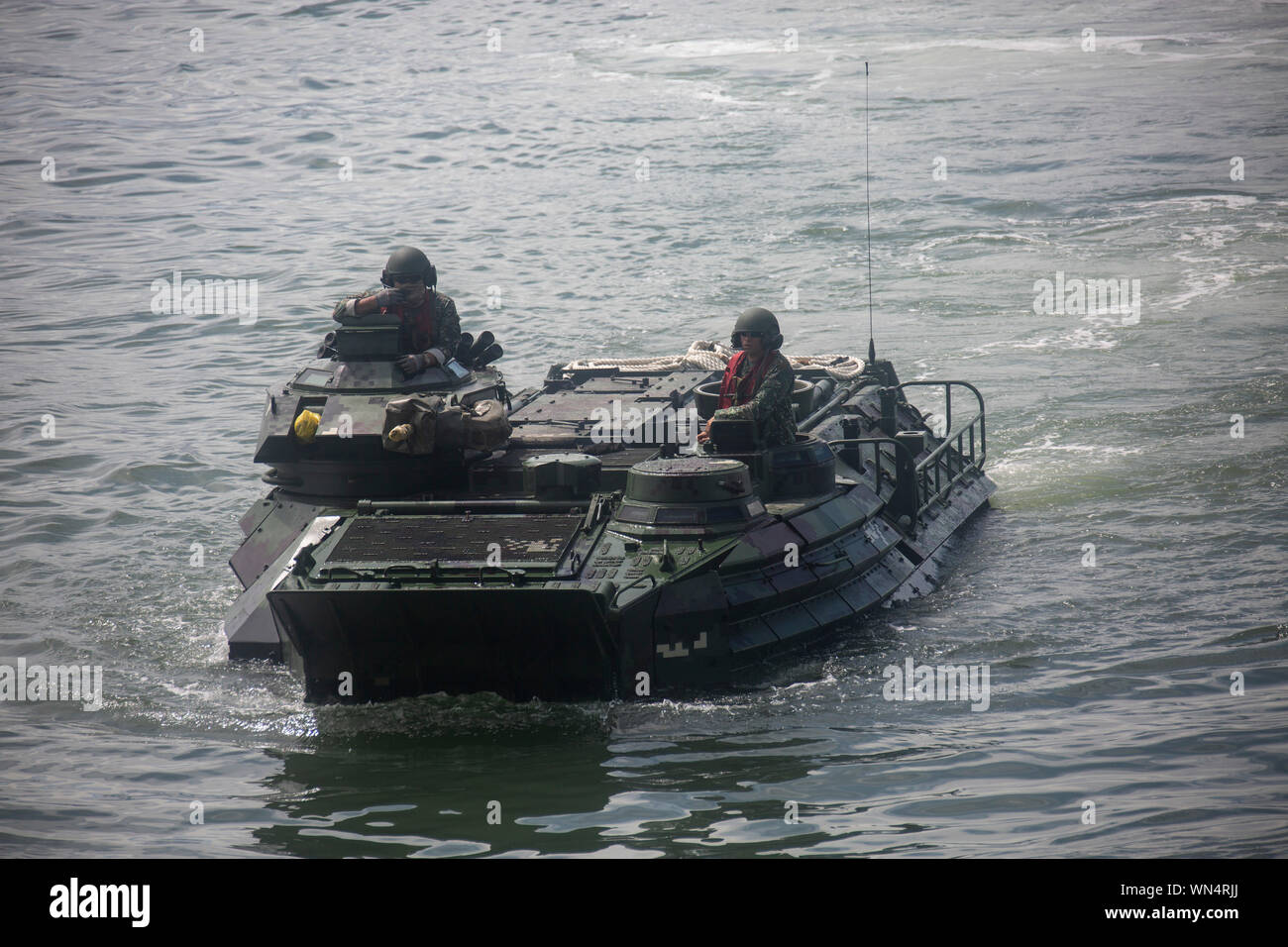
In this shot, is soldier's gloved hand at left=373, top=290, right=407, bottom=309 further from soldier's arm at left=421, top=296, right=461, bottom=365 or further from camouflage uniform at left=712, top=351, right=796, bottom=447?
camouflage uniform at left=712, top=351, right=796, bottom=447

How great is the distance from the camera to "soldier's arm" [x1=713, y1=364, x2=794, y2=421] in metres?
14.4

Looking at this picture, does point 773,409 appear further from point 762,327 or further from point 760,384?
point 762,327

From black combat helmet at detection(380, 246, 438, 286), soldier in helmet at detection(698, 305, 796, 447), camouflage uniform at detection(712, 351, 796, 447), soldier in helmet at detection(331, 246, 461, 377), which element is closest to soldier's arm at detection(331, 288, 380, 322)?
soldier in helmet at detection(331, 246, 461, 377)

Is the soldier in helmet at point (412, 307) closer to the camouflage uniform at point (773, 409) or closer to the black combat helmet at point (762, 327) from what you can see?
the black combat helmet at point (762, 327)

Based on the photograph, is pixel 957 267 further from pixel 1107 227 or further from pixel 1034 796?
pixel 1034 796

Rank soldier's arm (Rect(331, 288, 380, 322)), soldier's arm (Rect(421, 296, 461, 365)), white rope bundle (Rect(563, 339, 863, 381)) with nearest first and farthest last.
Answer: soldier's arm (Rect(331, 288, 380, 322))
soldier's arm (Rect(421, 296, 461, 365))
white rope bundle (Rect(563, 339, 863, 381))

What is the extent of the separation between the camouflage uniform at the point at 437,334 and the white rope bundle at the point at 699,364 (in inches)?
102

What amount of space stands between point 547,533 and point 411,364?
3.34 metres

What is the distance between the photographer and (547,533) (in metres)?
12.9

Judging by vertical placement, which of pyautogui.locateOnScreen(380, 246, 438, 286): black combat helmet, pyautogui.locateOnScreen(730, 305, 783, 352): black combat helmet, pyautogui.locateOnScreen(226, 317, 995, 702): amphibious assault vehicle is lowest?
pyautogui.locateOnScreen(226, 317, 995, 702): amphibious assault vehicle

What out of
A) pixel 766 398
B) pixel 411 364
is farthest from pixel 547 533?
pixel 411 364

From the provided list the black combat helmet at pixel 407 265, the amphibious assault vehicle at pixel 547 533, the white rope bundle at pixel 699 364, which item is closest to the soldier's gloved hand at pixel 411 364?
the amphibious assault vehicle at pixel 547 533

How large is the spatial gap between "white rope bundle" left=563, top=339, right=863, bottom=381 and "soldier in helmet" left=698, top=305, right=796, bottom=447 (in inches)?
120

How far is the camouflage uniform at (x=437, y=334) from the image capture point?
1580cm
